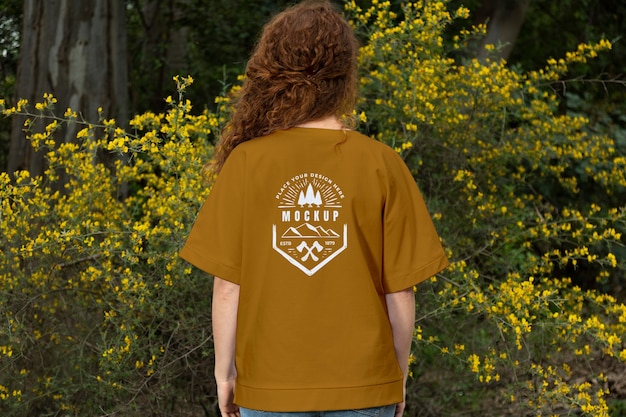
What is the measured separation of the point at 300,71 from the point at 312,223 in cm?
41

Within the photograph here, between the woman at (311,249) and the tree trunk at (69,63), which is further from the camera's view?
the tree trunk at (69,63)

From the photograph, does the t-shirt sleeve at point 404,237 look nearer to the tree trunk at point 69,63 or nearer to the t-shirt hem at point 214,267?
the t-shirt hem at point 214,267

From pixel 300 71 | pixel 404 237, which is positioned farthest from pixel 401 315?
pixel 300 71

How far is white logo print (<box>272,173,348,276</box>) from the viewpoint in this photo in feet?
8.29

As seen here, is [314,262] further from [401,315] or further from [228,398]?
[228,398]

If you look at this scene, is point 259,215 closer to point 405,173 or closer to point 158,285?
point 405,173

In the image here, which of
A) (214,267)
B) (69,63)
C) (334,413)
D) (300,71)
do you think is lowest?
(69,63)

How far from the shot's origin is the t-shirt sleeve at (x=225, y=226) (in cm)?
259

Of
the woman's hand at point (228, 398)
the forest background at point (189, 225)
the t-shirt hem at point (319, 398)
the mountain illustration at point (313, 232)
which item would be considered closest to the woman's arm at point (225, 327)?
the woman's hand at point (228, 398)

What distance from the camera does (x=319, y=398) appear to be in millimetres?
2496

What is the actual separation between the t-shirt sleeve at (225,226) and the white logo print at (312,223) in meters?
0.12

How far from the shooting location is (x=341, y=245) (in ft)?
8.30

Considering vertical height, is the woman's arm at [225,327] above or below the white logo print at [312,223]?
below

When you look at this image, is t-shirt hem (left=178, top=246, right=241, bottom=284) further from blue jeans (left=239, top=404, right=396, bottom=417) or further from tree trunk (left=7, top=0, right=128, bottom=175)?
tree trunk (left=7, top=0, right=128, bottom=175)
